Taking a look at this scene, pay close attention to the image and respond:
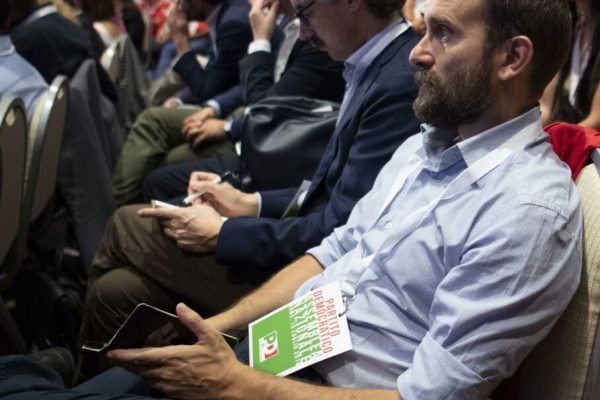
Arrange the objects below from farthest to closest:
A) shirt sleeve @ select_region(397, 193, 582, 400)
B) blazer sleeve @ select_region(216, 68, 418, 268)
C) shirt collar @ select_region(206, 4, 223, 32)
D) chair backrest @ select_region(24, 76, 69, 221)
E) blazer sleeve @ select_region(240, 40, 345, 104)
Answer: shirt collar @ select_region(206, 4, 223, 32) < blazer sleeve @ select_region(240, 40, 345, 104) < chair backrest @ select_region(24, 76, 69, 221) < blazer sleeve @ select_region(216, 68, 418, 268) < shirt sleeve @ select_region(397, 193, 582, 400)

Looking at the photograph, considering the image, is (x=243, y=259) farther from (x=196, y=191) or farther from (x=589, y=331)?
(x=589, y=331)

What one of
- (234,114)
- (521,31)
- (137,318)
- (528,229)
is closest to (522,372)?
(528,229)

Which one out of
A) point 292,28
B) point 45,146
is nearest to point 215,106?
point 292,28

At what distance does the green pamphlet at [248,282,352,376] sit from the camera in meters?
1.51

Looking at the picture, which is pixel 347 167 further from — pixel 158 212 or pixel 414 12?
pixel 414 12

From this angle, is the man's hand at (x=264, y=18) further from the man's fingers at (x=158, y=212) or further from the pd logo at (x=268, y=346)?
the pd logo at (x=268, y=346)

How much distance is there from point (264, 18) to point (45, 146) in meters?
0.94

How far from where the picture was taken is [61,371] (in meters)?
1.84

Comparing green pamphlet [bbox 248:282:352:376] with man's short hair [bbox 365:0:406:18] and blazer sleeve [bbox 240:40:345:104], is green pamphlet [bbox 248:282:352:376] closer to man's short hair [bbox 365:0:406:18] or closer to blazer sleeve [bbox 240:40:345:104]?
man's short hair [bbox 365:0:406:18]

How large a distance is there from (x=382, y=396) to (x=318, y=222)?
30.4 inches

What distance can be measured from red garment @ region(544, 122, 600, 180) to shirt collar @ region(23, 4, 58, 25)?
251 centimetres

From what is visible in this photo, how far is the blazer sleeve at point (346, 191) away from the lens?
199cm

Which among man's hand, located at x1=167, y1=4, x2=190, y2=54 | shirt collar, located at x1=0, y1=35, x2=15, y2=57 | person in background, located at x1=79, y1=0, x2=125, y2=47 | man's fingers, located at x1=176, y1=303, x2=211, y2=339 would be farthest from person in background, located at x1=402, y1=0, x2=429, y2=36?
person in background, located at x1=79, y1=0, x2=125, y2=47

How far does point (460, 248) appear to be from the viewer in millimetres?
1373
